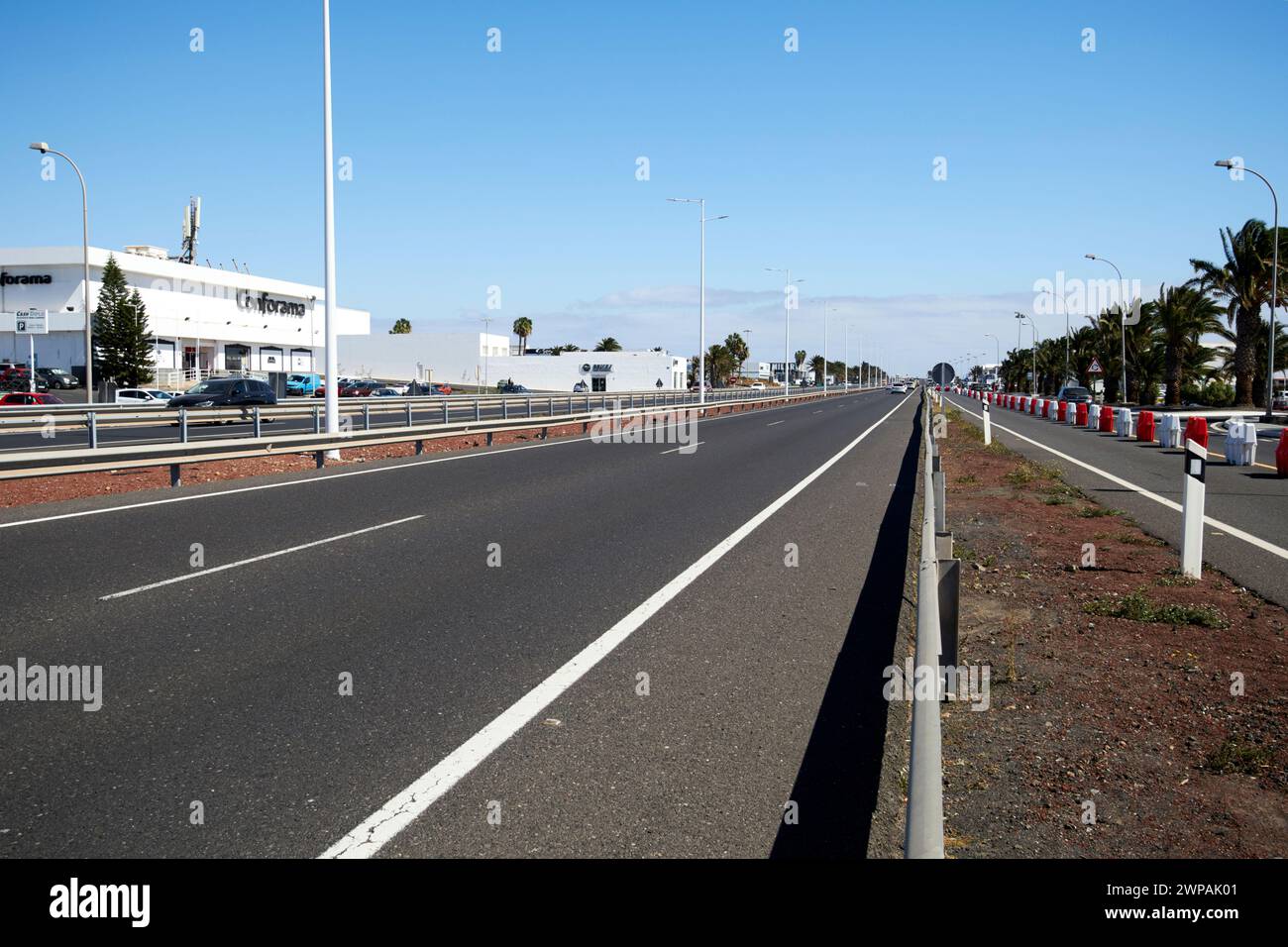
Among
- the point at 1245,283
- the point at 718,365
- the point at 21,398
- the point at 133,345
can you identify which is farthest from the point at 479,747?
the point at 718,365

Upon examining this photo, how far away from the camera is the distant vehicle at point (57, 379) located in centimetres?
6831

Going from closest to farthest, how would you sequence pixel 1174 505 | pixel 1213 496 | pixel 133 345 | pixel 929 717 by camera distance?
pixel 929 717 → pixel 1174 505 → pixel 1213 496 → pixel 133 345

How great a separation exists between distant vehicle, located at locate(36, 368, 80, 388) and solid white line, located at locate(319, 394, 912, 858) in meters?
70.6

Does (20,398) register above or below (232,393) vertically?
below

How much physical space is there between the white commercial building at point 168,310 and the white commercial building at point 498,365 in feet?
54.6

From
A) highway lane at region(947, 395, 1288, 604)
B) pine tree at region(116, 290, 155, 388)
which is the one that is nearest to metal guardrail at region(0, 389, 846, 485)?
highway lane at region(947, 395, 1288, 604)

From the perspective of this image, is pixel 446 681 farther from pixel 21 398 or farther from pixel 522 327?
pixel 522 327

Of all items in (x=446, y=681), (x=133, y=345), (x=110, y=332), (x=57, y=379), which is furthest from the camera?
(x=133, y=345)

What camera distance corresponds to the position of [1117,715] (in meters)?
5.93

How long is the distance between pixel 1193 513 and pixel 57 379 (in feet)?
250

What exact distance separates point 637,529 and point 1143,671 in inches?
255
